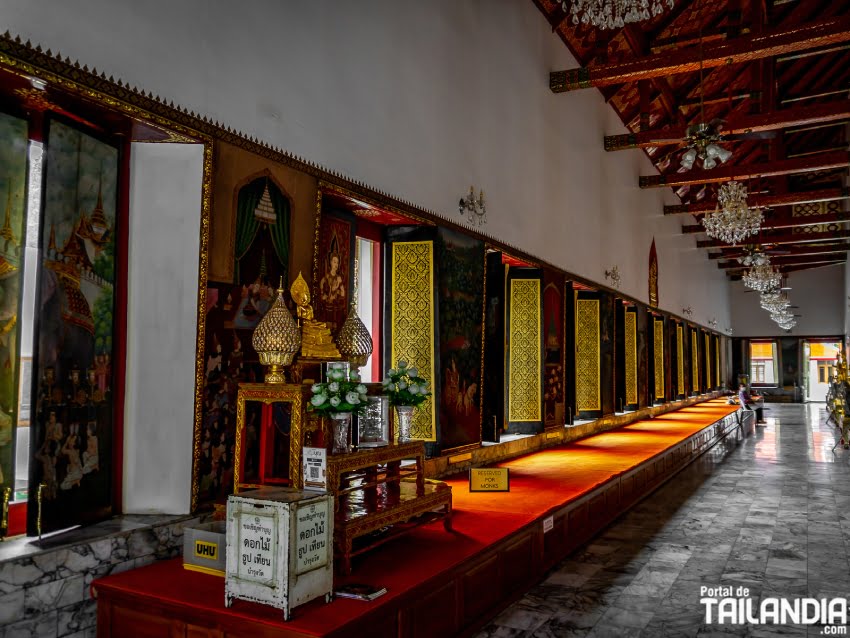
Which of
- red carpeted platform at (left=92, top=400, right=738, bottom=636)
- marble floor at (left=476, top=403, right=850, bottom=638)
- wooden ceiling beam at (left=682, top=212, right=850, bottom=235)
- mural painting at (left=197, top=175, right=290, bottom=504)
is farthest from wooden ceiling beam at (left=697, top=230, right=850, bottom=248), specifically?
mural painting at (left=197, top=175, right=290, bottom=504)

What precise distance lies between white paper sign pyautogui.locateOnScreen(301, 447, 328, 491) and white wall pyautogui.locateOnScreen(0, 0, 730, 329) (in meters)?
1.92

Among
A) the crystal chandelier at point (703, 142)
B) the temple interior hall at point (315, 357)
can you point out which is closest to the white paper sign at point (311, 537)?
the temple interior hall at point (315, 357)

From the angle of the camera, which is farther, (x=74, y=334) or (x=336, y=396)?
(x=336, y=396)

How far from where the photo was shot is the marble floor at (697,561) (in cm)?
401

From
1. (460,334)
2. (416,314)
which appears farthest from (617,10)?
(460,334)

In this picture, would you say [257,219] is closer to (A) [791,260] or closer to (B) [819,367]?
(A) [791,260]

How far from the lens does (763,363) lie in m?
30.3

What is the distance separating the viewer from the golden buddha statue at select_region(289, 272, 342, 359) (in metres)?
3.97

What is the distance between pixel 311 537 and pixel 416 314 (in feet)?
11.3

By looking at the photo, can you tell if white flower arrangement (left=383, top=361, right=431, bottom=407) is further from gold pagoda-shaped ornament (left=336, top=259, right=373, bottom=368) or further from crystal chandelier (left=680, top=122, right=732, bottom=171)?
crystal chandelier (left=680, top=122, right=732, bottom=171)

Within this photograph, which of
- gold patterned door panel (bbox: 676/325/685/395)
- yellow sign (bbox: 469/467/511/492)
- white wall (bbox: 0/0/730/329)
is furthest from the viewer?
gold patterned door panel (bbox: 676/325/685/395)

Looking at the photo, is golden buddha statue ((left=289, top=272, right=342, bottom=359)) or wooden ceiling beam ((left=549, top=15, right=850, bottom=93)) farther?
wooden ceiling beam ((left=549, top=15, right=850, bottom=93))

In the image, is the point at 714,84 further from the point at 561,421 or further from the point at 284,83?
the point at 284,83

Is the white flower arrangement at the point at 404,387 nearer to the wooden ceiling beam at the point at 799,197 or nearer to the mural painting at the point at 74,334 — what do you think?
the mural painting at the point at 74,334
